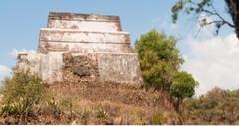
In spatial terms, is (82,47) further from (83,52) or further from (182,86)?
(182,86)

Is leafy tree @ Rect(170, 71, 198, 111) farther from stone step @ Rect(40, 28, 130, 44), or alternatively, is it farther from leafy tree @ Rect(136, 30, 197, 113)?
stone step @ Rect(40, 28, 130, 44)

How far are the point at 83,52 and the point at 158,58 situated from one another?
1053cm

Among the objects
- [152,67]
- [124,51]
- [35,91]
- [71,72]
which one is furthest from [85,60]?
[152,67]

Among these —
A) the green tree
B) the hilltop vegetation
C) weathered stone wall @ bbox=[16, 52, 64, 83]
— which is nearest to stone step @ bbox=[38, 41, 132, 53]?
weathered stone wall @ bbox=[16, 52, 64, 83]

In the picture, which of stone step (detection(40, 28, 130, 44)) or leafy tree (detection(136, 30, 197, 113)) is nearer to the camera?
stone step (detection(40, 28, 130, 44))

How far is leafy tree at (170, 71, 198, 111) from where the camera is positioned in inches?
1192

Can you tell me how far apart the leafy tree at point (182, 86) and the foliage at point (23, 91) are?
1674 centimetres

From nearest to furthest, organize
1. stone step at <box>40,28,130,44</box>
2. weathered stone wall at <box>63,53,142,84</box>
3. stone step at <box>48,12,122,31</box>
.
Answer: weathered stone wall at <box>63,53,142,84</box> → stone step at <box>40,28,130,44</box> → stone step at <box>48,12,122,31</box>

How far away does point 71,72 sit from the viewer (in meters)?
21.4

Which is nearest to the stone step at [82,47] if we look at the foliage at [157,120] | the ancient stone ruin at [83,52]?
the ancient stone ruin at [83,52]

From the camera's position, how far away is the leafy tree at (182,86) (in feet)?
99.3

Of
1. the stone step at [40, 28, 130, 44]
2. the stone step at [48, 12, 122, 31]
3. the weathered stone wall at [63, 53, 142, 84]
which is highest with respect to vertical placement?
the stone step at [48, 12, 122, 31]

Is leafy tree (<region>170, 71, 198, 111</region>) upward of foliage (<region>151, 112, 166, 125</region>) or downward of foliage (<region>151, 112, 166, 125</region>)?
upward

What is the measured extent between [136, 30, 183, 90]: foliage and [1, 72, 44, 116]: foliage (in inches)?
640
